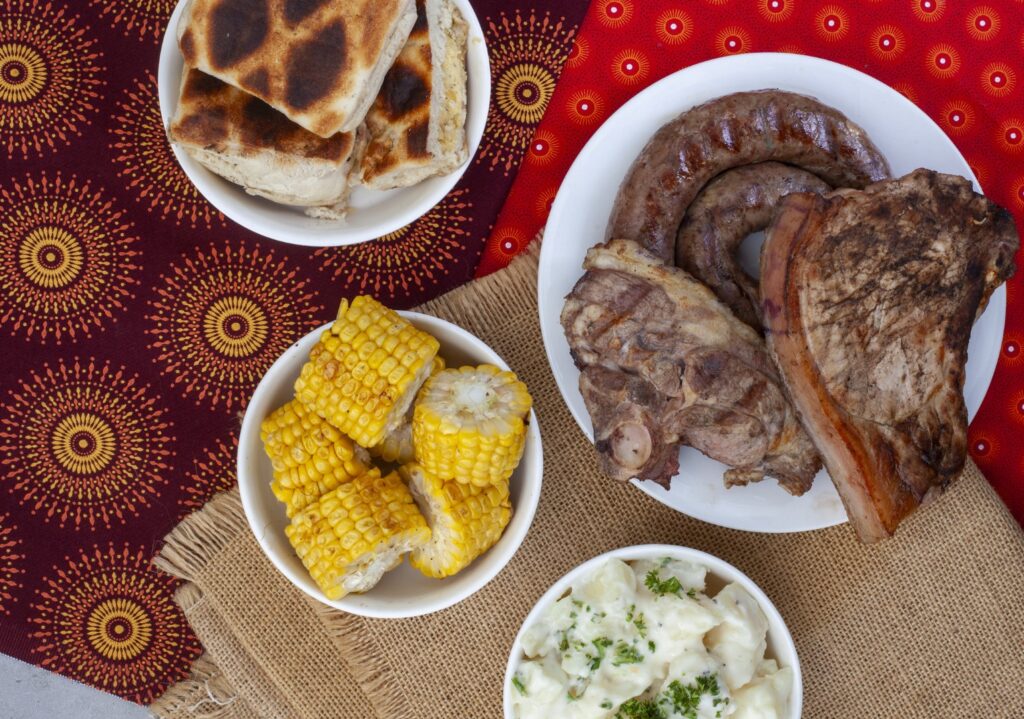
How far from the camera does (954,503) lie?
2.83m

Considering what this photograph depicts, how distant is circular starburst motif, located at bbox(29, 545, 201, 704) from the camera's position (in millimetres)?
2961

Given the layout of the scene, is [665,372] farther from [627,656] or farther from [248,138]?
[248,138]

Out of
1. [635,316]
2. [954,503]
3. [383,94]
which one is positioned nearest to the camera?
[635,316]

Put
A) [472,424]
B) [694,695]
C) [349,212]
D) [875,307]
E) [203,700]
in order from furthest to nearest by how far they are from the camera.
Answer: [203,700]
[349,212]
[694,695]
[472,424]
[875,307]

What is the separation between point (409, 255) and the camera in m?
2.92

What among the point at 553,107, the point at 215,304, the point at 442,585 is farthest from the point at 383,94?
the point at 442,585

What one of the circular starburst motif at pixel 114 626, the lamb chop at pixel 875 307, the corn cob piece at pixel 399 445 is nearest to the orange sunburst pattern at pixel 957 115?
the lamb chop at pixel 875 307

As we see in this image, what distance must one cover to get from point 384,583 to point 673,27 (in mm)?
1919

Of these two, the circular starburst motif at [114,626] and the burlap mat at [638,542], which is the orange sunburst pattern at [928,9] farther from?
the circular starburst motif at [114,626]

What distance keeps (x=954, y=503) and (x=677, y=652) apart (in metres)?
1.02

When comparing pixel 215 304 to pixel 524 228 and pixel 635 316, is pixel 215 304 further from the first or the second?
pixel 635 316

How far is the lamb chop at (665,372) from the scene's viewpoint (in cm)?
226

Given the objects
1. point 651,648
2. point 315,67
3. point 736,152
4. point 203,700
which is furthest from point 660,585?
point 315,67

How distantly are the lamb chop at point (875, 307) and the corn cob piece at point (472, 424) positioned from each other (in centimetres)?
69
